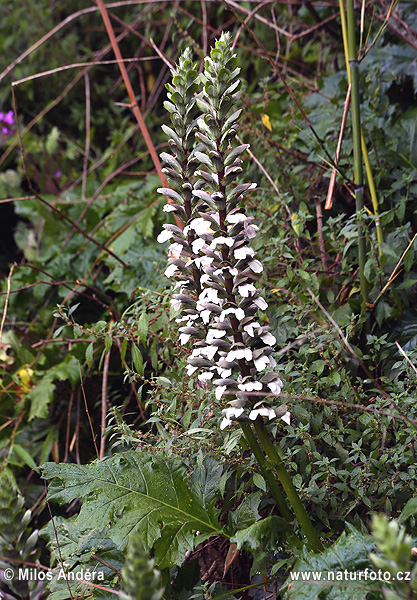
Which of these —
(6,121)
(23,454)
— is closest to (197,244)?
(23,454)

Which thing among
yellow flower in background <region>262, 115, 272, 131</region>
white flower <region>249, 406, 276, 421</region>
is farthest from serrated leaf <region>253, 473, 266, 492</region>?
yellow flower in background <region>262, 115, 272, 131</region>

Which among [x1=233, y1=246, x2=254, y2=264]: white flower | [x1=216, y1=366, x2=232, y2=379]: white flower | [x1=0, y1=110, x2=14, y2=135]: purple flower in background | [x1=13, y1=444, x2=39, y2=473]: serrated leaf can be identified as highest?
[x1=0, y1=110, x2=14, y2=135]: purple flower in background

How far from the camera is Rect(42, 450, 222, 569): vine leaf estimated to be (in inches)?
46.1

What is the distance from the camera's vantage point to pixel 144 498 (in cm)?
127

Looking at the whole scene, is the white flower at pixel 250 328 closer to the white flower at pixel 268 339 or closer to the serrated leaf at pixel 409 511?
the white flower at pixel 268 339

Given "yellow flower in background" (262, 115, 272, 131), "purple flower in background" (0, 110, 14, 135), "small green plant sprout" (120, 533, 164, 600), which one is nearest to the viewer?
"small green plant sprout" (120, 533, 164, 600)

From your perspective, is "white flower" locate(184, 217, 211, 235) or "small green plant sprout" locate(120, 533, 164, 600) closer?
"small green plant sprout" locate(120, 533, 164, 600)

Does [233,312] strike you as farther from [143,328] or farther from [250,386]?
[143,328]

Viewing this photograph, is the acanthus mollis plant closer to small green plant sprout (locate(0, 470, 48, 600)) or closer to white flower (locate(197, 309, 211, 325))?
white flower (locate(197, 309, 211, 325))

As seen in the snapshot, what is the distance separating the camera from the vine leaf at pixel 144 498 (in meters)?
1.17

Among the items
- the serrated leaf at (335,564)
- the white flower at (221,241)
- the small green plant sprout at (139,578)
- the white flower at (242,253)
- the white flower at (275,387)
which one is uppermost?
the white flower at (221,241)

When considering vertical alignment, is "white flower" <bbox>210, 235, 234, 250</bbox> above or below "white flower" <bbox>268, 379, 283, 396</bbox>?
above

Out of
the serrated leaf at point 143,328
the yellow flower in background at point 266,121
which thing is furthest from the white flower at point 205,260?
the yellow flower in background at point 266,121

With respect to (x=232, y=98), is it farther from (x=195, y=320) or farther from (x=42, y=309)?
(x=42, y=309)
